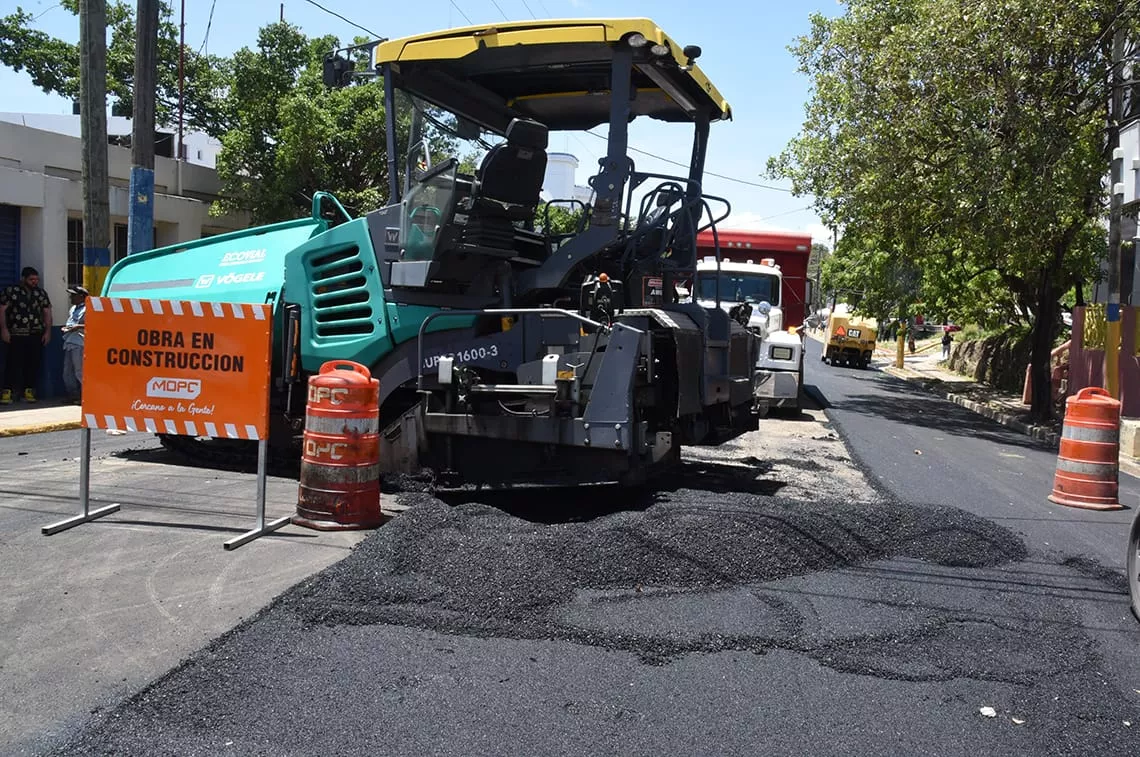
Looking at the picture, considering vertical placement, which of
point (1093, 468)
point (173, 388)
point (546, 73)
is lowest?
point (1093, 468)

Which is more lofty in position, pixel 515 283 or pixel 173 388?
pixel 515 283

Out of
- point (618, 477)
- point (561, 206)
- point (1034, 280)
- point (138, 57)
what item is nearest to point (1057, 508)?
point (618, 477)

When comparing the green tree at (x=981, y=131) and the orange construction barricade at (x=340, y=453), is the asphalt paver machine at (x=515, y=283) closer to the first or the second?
the orange construction barricade at (x=340, y=453)

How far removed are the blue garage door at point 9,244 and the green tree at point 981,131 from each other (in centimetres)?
1367

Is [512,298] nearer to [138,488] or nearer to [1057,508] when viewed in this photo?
[138,488]

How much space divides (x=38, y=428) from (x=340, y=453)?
6618mm

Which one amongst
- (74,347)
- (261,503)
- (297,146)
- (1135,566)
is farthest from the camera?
(297,146)

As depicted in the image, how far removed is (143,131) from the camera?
12164 millimetres

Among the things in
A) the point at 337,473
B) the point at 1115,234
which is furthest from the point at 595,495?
the point at 1115,234

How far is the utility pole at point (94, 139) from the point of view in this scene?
12164mm

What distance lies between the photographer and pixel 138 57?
12078mm

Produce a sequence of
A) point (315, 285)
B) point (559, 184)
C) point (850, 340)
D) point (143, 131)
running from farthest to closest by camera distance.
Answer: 1. point (850, 340)
2. point (143, 131)
3. point (559, 184)
4. point (315, 285)

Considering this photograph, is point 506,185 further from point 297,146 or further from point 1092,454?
point 297,146

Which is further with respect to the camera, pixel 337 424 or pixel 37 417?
pixel 37 417
